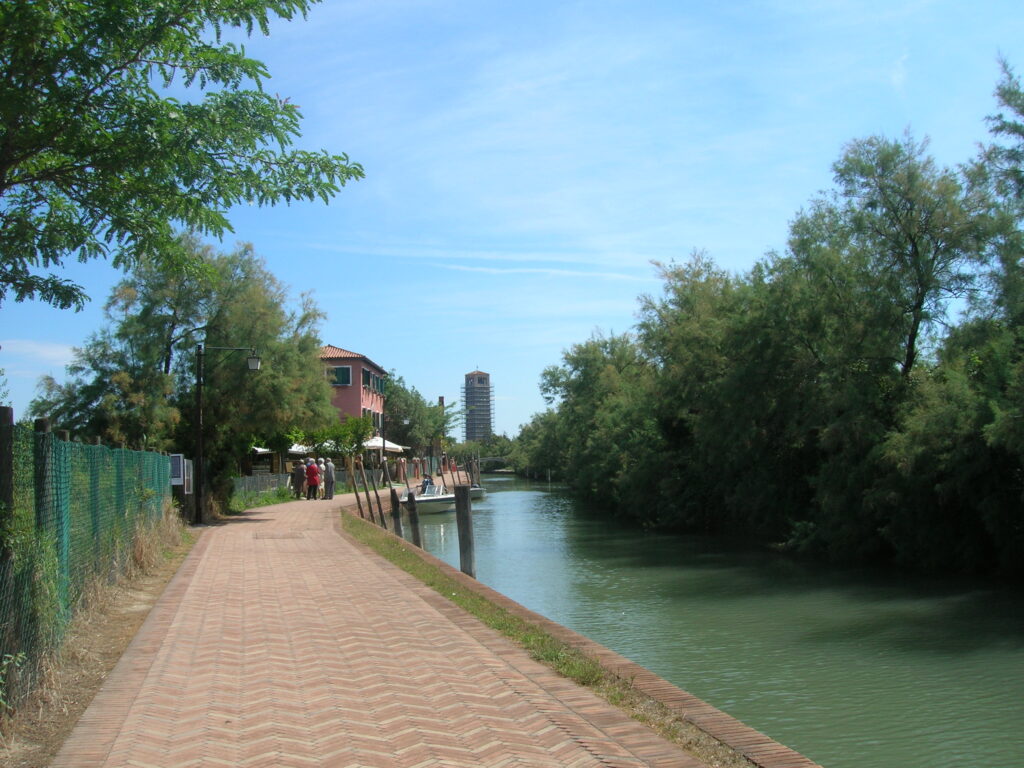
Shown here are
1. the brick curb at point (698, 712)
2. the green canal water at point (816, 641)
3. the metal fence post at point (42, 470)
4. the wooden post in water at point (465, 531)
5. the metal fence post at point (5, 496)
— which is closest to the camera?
the brick curb at point (698, 712)

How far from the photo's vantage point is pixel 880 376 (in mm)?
21469

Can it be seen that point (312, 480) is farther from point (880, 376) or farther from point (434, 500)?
point (880, 376)

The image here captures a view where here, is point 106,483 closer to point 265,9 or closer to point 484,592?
point 484,592

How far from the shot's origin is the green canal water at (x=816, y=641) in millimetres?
8734

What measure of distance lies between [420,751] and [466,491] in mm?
11274

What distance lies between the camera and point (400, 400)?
305 feet

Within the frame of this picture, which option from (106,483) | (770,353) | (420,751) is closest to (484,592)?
(106,483)

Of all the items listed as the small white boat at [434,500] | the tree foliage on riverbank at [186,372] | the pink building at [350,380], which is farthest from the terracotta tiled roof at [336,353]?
the tree foliage on riverbank at [186,372]

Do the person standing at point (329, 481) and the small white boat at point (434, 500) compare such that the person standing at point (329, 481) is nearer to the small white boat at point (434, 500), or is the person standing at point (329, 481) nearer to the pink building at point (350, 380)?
the small white boat at point (434, 500)

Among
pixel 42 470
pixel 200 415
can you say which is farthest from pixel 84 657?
pixel 200 415

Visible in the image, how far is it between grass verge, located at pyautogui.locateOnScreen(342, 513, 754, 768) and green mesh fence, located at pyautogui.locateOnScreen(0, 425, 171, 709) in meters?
3.59

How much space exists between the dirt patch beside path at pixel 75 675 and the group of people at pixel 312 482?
25.3 metres

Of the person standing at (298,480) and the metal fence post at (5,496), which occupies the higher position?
the metal fence post at (5,496)

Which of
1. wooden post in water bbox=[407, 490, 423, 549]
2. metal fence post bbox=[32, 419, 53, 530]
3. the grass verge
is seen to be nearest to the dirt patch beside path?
metal fence post bbox=[32, 419, 53, 530]
